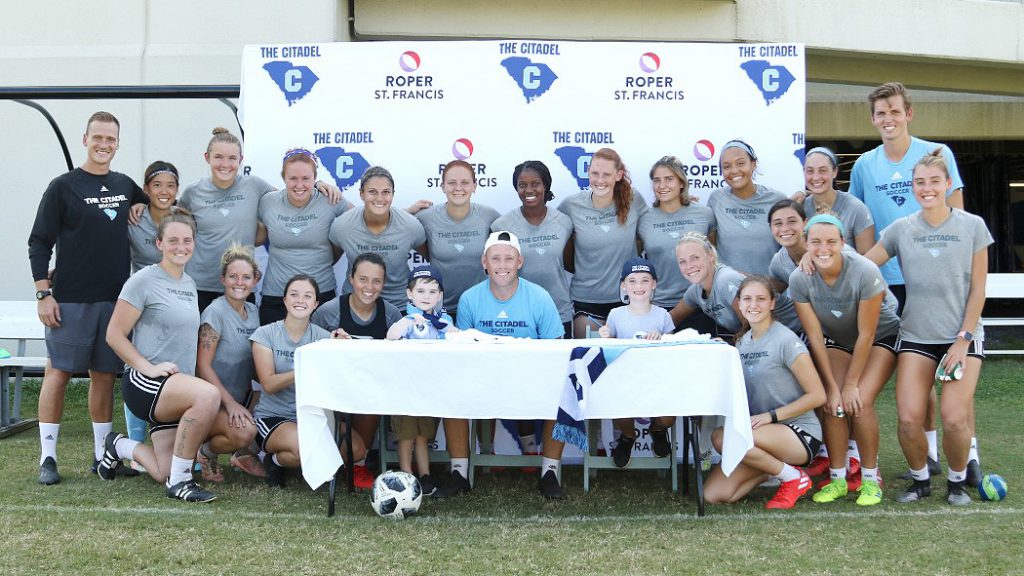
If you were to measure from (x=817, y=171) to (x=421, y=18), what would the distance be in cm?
561

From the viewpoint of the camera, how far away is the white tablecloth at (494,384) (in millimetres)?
3852

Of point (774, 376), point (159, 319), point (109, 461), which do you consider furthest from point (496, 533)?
point (109, 461)

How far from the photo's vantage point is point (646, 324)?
179 inches

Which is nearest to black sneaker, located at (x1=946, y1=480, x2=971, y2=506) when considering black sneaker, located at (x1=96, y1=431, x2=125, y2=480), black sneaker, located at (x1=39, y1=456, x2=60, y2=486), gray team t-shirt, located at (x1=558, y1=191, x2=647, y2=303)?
gray team t-shirt, located at (x1=558, y1=191, x2=647, y2=303)

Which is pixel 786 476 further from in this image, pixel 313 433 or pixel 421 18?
pixel 421 18

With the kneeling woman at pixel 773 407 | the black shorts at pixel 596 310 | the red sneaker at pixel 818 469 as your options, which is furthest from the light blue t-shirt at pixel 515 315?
the red sneaker at pixel 818 469

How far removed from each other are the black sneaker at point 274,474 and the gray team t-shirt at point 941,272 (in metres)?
3.18

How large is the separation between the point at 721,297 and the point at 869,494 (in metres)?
1.17

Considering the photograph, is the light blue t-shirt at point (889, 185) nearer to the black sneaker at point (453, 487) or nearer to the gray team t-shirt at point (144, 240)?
the black sneaker at point (453, 487)

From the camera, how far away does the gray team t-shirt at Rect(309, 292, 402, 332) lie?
15.4ft

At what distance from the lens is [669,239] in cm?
512

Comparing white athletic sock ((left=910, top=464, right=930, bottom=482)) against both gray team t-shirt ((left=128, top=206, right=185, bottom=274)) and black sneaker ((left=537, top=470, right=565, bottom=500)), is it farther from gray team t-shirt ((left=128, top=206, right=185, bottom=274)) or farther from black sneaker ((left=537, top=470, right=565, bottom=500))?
gray team t-shirt ((left=128, top=206, right=185, bottom=274))

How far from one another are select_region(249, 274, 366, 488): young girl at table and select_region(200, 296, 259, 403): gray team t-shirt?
0.47ft

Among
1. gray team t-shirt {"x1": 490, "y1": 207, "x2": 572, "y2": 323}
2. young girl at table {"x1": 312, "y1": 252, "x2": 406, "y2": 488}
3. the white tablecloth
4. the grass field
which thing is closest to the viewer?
the grass field
